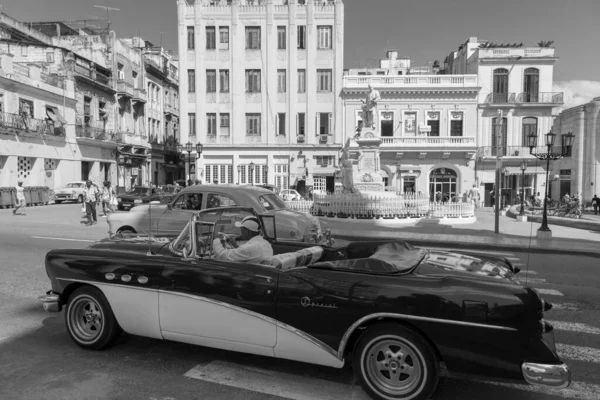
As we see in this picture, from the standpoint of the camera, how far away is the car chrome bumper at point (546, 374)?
295cm

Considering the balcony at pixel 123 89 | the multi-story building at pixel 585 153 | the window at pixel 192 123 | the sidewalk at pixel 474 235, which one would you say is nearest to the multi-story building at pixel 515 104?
the multi-story building at pixel 585 153

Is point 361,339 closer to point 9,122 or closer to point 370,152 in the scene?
point 370,152

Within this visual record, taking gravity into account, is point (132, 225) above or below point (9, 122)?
below

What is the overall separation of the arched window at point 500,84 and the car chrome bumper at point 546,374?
3940 centimetres

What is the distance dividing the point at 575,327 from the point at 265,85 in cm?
3553

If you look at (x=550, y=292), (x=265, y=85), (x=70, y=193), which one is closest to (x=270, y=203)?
(x=550, y=292)

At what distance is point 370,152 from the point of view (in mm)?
19406

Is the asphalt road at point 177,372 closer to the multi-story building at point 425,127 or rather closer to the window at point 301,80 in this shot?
the multi-story building at point 425,127

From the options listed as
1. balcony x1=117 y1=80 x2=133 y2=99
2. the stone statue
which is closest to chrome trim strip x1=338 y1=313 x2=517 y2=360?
the stone statue

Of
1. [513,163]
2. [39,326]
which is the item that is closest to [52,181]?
[39,326]

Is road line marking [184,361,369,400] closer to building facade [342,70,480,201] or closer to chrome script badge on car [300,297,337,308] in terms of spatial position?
chrome script badge on car [300,297,337,308]

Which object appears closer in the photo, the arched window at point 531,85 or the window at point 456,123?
the window at point 456,123

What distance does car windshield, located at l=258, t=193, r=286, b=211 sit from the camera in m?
9.08

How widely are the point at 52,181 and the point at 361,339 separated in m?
36.0
